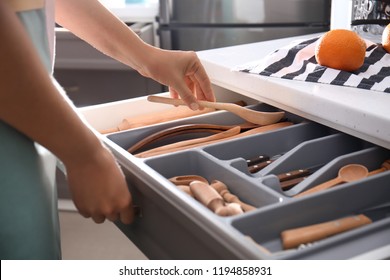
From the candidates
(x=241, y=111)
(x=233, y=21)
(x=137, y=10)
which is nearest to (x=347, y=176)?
(x=241, y=111)

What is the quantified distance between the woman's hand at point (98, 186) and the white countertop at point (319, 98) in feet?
1.24

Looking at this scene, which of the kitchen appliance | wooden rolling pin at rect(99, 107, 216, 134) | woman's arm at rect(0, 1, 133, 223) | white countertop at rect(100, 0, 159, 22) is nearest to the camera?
woman's arm at rect(0, 1, 133, 223)

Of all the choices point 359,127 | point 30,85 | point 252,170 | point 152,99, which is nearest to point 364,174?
A: point 359,127

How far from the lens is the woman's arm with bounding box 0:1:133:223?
64 centimetres

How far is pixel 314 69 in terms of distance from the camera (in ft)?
3.55

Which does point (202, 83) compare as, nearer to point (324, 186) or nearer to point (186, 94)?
point (186, 94)

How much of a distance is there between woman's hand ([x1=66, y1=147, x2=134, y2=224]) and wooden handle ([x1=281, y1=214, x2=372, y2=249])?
0.70 feet

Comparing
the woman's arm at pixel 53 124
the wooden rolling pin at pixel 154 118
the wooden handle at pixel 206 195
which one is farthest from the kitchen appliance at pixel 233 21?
the woman's arm at pixel 53 124

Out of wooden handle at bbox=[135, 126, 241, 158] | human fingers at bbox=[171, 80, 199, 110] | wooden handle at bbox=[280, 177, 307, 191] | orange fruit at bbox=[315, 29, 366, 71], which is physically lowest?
wooden handle at bbox=[280, 177, 307, 191]

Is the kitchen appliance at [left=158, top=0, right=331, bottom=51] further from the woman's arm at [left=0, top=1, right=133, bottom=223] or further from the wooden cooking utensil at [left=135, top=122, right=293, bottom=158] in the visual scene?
the woman's arm at [left=0, top=1, right=133, bottom=223]

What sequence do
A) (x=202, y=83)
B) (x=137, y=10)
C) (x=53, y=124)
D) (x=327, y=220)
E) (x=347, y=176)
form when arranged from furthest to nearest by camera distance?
(x=137, y=10) < (x=202, y=83) < (x=347, y=176) < (x=327, y=220) < (x=53, y=124)

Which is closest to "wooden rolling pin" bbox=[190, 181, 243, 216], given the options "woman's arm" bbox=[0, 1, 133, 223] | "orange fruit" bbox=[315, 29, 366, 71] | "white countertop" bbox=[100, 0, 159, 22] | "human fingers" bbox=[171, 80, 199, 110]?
"woman's arm" bbox=[0, 1, 133, 223]

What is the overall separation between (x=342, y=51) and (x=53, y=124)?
57 centimetres

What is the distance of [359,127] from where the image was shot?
0.90 meters
